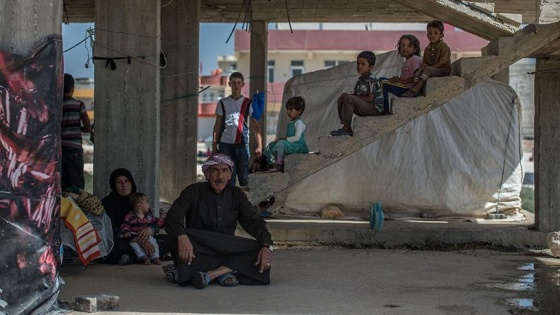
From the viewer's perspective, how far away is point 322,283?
9.58 meters

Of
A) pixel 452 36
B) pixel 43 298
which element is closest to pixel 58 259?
pixel 43 298

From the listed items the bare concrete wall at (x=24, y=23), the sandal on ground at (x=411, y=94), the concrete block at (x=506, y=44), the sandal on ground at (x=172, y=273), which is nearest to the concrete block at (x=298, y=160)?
the sandal on ground at (x=411, y=94)

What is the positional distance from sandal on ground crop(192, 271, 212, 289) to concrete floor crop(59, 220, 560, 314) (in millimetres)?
79

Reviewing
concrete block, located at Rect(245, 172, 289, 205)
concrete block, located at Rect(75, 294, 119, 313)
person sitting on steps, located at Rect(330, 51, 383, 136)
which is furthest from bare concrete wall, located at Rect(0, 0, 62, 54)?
person sitting on steps, located at Rect(330, 51, 383, 136)

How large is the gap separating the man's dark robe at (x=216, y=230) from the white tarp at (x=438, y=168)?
6802 mm

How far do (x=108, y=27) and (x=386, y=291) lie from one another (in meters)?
4.69

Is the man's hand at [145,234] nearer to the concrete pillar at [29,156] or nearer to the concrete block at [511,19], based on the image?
the concrete pillar at [29,156]

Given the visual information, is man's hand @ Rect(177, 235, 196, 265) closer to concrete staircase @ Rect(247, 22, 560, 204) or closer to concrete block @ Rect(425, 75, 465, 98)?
concrete staircase @ Rect(247, 22, 560, 204)

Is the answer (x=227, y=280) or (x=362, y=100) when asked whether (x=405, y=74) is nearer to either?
(x=362, y=100)

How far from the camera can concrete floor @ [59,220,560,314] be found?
27.4 feet

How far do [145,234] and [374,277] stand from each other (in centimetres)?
232

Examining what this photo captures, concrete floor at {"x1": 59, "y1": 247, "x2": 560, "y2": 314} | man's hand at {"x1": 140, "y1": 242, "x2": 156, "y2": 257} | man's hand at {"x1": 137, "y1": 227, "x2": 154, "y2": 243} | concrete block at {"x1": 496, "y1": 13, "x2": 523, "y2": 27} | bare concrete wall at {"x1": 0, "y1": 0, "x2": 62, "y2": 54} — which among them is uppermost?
concrete block at {"x1": 496, "y1": 13, "x2": 523, "y2": 27}

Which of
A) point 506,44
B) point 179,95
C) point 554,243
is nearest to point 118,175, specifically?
point 506,44

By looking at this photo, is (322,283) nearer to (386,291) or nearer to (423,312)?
(386,291)
